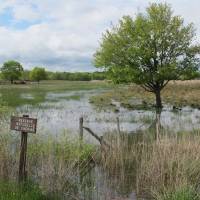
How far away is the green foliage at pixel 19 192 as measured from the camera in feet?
29.8

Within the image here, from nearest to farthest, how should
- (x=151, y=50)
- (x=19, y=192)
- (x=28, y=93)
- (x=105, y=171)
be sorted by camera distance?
(x=19, y=192) → (x=105, y=171) → (x=151, y=50) → (x=28, y=93)

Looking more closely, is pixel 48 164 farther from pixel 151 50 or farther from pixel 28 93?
pixel 28 93

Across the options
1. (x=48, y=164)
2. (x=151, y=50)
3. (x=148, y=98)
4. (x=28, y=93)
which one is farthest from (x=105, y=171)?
(x=28, y=93)

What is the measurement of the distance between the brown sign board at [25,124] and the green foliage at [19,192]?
1.38 m

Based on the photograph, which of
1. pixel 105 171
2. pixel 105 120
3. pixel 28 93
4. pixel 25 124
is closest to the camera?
pixel 25 124

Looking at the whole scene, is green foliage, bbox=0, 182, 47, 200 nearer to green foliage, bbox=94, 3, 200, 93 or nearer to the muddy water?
the muddy water

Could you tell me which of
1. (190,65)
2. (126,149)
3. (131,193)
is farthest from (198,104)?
(131,193)

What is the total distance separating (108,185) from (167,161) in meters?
1.92

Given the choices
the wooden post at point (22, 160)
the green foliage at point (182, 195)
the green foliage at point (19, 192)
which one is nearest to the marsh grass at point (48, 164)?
the green foliage at point (19, 192)

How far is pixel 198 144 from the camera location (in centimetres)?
1238

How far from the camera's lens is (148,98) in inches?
2135

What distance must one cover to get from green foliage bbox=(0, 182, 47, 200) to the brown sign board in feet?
4.51

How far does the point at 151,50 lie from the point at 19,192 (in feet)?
102

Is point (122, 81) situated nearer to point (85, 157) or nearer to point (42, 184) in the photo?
point (85, 157)
